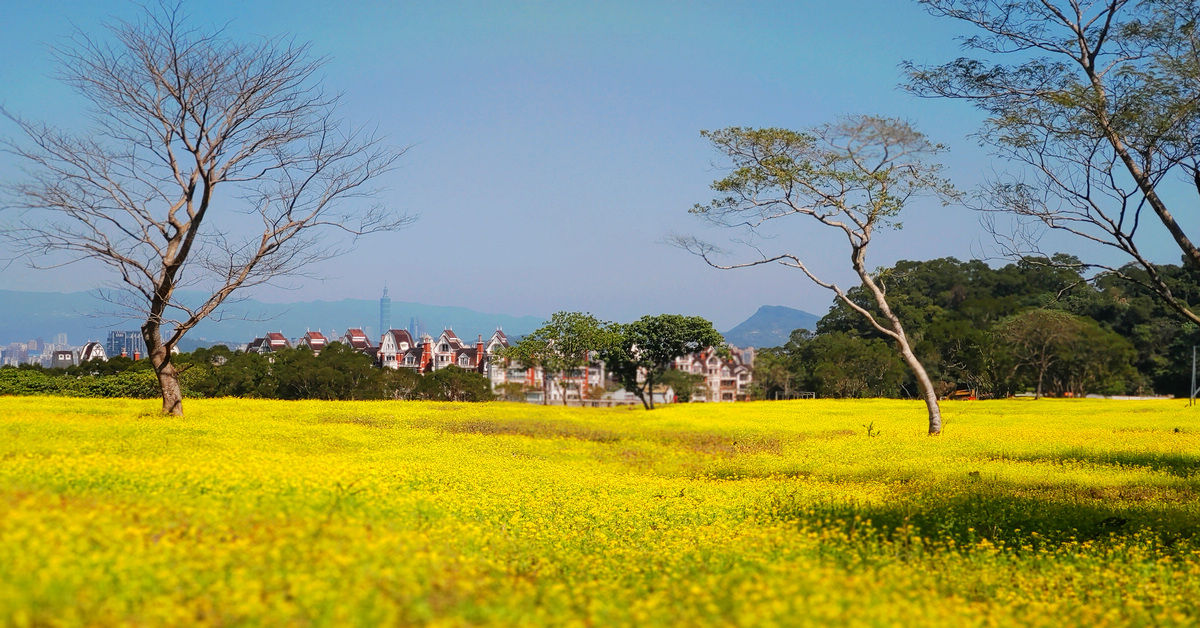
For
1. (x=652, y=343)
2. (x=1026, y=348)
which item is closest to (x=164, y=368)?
(x=652, y=343)

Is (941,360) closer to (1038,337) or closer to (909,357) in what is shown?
(1038,337)

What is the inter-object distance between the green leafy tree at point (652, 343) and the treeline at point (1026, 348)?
12055 millimetres

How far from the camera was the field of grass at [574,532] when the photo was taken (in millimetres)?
5844

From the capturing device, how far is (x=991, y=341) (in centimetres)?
6191

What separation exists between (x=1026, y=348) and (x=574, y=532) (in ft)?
190

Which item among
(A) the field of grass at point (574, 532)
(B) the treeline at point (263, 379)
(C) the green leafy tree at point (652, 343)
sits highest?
(C) the green leafy tree at point (652, 343)

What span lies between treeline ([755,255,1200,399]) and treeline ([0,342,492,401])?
98.6 ft

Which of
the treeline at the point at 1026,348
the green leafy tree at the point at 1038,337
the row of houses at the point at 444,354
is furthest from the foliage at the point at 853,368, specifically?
the row of houses at the point at 444,354

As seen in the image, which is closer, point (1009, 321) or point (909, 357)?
point (909, 357)

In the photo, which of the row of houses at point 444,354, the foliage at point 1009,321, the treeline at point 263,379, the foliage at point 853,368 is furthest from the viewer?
the row of houses at point 444,354

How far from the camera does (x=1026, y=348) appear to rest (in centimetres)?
5988

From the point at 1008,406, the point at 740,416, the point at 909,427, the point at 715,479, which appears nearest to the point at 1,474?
the point at 715,479

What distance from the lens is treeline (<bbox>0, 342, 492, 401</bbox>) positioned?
122 ft

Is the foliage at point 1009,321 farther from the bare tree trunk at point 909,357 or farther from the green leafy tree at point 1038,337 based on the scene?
the bare tree trunk at point 909,357
